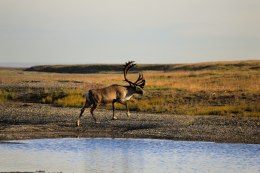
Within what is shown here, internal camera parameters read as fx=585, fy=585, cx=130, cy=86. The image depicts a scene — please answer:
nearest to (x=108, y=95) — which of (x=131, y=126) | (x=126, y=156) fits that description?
(x=131, y=126)

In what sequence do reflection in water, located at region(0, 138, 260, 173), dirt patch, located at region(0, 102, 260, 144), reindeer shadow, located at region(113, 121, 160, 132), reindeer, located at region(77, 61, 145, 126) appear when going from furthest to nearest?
reindeer, located at region(77, 61, 145, 126) → reindeer shadow, located at region(113, 121, 160, 132) → dirt patch, located at region(0, 102, 260, 144) → reflection in water, located at region(0, 138, 260, 173)

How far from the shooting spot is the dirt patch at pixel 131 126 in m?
19.8

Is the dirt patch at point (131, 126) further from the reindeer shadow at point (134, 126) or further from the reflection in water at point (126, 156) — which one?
the reflection in water at point (126, 156)

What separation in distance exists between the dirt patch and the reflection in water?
1.03 meters

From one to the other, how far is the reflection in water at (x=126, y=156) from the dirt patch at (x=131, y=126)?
1033 mm

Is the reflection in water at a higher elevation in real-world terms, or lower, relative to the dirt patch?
lower

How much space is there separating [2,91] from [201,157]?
75.6ft

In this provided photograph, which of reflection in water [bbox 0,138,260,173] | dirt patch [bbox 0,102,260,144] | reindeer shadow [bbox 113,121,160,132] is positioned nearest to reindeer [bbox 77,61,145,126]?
dirt patch [bbox 0,102,260,144]

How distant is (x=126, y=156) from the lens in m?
16.3

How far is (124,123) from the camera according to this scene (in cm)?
2252

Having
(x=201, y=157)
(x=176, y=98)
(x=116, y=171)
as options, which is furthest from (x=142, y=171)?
(x=176, y=98)

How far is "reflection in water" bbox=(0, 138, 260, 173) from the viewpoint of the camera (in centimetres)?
1446

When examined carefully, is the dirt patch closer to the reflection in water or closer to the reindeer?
the reindeer

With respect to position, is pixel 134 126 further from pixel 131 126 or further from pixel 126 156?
pixel 126 156
